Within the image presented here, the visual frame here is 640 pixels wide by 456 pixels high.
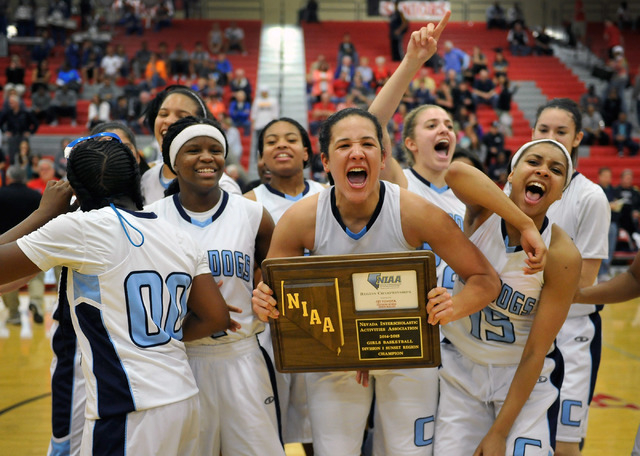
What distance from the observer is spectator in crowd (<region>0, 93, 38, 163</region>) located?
54.7 ft

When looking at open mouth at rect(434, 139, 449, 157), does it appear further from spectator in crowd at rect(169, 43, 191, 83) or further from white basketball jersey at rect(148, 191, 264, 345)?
spectator in crowd at rect(169, 43, 191, 83)

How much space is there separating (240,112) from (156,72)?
120 inches

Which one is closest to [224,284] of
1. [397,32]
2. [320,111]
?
[320,111]

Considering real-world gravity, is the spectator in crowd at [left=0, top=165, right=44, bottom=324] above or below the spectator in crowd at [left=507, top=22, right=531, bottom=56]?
below

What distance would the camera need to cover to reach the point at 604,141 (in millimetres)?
18578

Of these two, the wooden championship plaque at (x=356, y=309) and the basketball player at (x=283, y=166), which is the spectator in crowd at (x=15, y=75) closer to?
the basketball player at (x=283, y=166)

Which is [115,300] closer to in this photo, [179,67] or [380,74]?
[179,67]

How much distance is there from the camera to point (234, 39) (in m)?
23.2

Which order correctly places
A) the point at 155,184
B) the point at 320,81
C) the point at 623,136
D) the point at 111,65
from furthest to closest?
the point at 111,65
the point at 320,81
the point at 623,136
the point at 155,184

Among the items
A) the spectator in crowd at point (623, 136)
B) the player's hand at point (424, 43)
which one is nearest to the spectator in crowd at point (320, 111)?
the spectator in crowd at point (623, 136)

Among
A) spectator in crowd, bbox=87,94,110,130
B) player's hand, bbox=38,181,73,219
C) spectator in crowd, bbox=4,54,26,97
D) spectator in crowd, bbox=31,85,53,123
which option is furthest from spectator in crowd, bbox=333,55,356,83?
player's hand, bbox=38,181,73,219

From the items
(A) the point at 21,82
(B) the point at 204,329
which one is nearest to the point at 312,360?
(B) the point at 204,329

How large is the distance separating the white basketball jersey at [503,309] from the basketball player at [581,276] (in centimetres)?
89

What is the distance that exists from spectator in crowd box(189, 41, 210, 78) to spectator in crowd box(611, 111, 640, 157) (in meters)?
11.0
